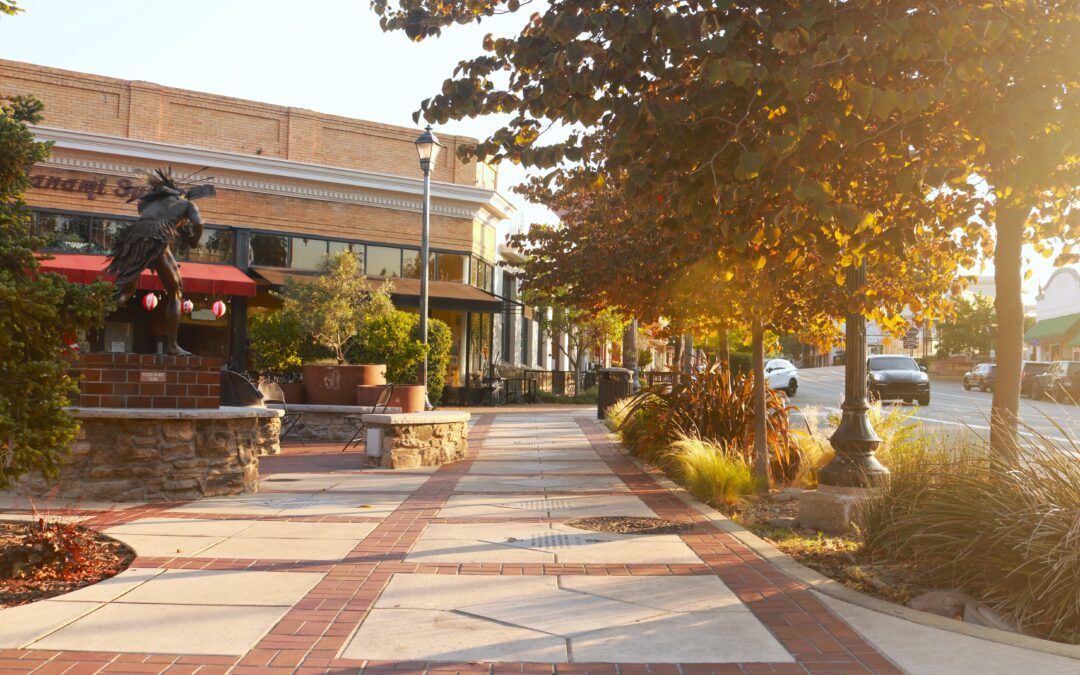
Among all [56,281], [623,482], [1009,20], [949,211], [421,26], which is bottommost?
[623,482]

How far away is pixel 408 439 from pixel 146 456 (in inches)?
166

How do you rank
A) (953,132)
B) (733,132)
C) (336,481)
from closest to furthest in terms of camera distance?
A: (733,132)
(953,132)
(336,481)

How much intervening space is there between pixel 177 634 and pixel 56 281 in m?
2.23

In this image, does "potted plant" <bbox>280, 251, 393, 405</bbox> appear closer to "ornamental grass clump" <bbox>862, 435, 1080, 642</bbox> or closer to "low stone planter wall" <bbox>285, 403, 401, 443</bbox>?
"low stone planter wall" <bbox>285, 403, 401, 443</bbox>

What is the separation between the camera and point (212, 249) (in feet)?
85.6

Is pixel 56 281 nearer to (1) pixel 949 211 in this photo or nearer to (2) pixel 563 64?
(2) pixel 563 64

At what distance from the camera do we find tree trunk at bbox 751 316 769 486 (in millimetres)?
10102

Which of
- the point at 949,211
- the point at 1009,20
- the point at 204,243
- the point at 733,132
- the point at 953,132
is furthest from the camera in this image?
the point at 204,243

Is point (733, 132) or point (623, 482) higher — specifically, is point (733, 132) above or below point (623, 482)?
above

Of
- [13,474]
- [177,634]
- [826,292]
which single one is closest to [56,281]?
[13,474]

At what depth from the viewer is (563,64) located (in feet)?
17.0

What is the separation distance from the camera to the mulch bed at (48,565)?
5219mm

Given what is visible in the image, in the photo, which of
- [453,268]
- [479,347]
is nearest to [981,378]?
[479,347]

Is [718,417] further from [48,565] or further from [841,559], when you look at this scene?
A: [48,565]
